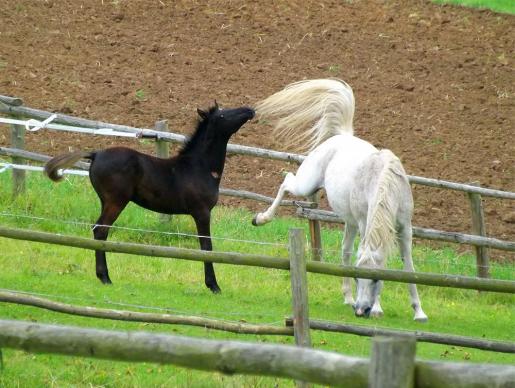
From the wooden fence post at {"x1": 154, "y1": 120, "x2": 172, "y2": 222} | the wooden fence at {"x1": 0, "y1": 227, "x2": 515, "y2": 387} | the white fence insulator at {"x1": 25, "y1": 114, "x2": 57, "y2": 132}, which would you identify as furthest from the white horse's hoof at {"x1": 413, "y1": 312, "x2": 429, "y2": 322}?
the wooden fence at {"x1": 0, "y1": 227, "x2": 515, "y2": 387}

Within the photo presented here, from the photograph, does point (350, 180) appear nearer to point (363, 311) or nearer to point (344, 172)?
point (344, 172)

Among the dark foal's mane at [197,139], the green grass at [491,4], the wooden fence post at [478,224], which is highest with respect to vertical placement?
the dark foal's mane at [197,139]

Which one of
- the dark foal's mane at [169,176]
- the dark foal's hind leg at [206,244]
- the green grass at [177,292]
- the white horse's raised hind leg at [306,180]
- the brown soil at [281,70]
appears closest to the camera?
the green grass at [177,292]

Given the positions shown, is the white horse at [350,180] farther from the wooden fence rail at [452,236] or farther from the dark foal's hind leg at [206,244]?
the dark foal's hind leg at [206,244]

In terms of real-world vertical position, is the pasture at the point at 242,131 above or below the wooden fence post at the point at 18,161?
below

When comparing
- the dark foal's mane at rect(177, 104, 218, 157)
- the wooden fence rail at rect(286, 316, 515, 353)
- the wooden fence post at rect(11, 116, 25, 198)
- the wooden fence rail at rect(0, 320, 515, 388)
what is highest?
the wooden fence rail at rect(0, 320, 515, 388)

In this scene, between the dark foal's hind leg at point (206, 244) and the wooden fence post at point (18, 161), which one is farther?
the wooden fence post at point (18, 161)

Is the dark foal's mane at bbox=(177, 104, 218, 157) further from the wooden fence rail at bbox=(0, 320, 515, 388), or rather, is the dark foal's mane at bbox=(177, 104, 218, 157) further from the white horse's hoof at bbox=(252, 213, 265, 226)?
the wooden fence rail at bbox=(0, 320, 515, 388)

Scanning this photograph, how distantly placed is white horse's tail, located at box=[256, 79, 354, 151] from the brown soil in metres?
3.12

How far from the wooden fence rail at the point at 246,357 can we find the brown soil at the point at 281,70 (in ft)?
34.3

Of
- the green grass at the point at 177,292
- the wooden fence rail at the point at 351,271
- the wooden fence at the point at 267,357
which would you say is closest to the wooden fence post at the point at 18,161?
the green grass at the point at 177,292

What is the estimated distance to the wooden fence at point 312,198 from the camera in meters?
12.1

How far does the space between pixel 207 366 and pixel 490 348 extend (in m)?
3.66

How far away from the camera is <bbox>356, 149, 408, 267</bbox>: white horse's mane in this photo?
9812mm
